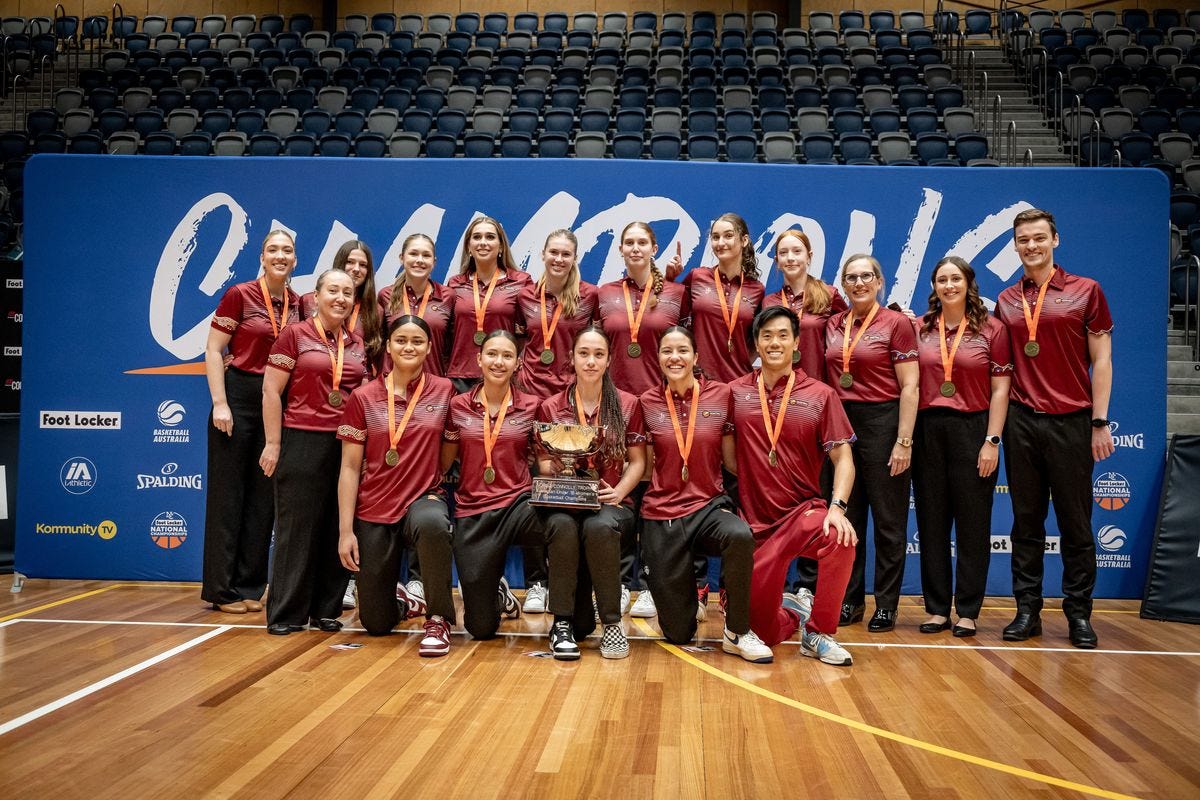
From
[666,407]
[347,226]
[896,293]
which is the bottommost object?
[666,407]

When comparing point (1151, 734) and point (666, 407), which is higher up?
point (666, 407)

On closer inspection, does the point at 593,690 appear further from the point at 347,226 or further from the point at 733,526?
the point at 347,226

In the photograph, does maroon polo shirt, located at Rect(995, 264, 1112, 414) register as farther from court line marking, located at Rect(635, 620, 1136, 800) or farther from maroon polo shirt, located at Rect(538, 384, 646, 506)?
court line marking, located at Rect(635, 620, 1136, 800)

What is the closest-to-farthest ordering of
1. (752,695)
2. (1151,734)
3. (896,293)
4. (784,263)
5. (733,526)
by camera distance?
1. (1151,734)
2. (752,695)
3. (733,526)
4. (784,263)
5. (896,293)

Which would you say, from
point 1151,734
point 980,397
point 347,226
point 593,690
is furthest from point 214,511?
point 1151,734

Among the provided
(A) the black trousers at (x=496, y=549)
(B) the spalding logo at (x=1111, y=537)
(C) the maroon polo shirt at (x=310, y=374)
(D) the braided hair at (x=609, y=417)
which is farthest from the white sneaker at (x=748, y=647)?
(B) the spalding logo at (x=1111, y=537)

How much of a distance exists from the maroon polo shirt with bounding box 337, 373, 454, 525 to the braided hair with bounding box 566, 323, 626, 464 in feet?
2.20

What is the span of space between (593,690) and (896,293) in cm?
331

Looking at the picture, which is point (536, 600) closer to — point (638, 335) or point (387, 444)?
point (387, 444)

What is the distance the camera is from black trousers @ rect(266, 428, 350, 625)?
4.50m

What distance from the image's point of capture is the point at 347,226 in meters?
5.86

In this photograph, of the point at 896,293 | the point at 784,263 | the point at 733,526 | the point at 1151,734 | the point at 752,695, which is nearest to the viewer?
the point at 1151,734

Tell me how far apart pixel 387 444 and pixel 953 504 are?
2794 millimetres

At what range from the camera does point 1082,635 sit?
177 inches
